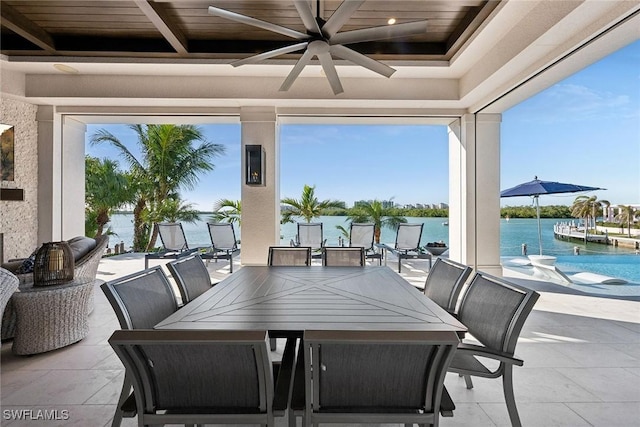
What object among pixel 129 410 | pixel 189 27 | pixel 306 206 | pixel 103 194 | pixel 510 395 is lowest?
pixel 510 395

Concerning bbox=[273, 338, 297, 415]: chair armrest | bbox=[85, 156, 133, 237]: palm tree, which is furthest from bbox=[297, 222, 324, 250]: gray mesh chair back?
bbox=[85, 156, 133, 237]: palm tree

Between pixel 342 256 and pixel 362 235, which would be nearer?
pixel 342 256

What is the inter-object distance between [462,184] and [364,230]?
1.98 meters

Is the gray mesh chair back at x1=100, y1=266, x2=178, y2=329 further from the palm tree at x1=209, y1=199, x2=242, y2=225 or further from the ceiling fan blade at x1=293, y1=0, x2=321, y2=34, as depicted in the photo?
the palm tree at x1=209, y1=199, x2=242, y2=225

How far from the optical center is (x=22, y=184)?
4.63 metres

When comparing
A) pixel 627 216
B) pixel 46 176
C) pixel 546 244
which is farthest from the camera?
pixel 546 244

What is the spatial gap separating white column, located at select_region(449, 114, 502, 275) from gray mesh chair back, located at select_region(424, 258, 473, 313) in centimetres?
316

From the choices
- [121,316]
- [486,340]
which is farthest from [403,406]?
[121,316]

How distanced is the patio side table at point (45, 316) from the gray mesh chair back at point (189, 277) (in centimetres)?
123

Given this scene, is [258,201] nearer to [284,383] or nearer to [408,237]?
[408,237]

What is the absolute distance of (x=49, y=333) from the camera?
2654 millimetres

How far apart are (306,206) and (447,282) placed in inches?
232

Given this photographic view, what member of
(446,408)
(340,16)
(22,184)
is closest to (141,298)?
(446,408)

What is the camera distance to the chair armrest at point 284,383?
124 centimetres
